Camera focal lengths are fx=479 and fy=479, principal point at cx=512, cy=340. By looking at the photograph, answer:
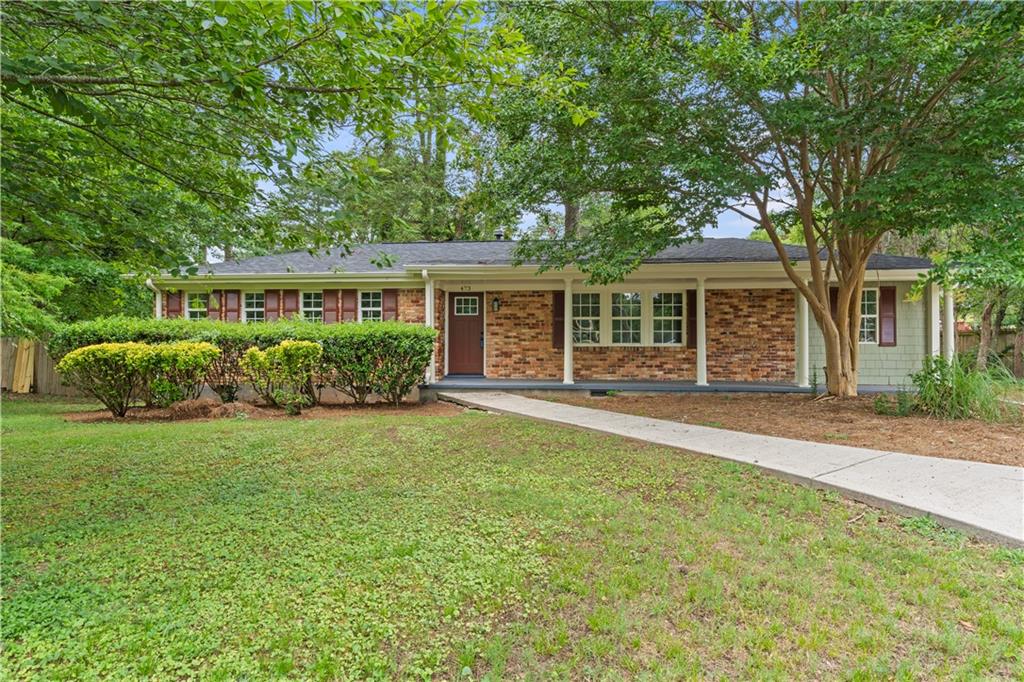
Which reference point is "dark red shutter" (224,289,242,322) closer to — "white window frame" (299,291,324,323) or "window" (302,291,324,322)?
"white window frame" (299,291,324,323)

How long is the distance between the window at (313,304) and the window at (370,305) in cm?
102

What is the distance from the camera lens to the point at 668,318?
11.4m

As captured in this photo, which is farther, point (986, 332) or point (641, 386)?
point (986, 332)

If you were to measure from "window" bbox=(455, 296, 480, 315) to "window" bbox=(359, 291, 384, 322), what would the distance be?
187cm

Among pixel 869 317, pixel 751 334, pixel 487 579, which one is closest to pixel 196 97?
pixel 487 579

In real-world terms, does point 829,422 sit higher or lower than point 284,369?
lower

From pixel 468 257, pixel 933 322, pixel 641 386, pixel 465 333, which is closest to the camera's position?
pixel 933 322

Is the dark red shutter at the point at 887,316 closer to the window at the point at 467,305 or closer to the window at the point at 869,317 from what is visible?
the window at the point at 869,317

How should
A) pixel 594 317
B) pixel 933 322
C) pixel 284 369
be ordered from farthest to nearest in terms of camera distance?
pixel 594 317 < pixel 933 322 < pixel 284 369

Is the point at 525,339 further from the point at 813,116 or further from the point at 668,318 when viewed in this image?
the point at 813,116

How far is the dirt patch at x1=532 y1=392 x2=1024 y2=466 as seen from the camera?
544 centimetres

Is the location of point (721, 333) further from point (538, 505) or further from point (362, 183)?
point (362, 183)

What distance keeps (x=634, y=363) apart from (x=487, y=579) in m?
9.22

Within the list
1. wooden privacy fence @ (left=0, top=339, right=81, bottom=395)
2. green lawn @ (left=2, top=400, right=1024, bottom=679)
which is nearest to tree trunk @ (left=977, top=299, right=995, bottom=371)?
green lawn @ (left=2, top=400, right=1024, bottom=679)
